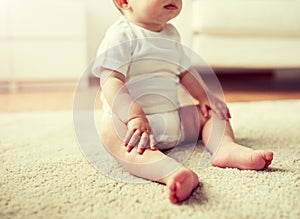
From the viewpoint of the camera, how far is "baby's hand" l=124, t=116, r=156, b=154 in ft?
1.84

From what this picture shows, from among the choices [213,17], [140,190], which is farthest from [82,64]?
[140,190]

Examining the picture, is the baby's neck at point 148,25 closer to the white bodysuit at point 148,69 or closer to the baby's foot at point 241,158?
the white bodysuit at point 148,69

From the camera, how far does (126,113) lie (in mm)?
594

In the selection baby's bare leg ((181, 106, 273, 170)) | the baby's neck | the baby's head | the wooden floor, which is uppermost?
the baby's head

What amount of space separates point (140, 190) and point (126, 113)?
0.13 meters

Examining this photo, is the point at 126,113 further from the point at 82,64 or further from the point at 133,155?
the point at 82,64

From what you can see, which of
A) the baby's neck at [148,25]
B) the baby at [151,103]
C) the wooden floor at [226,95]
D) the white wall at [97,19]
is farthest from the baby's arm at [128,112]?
the white wall at [97,19]

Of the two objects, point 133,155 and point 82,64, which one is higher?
point 133,155

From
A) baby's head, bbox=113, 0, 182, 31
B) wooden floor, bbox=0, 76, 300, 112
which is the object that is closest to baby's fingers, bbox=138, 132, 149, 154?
baby's head, bbox=113, 0, 182, 31

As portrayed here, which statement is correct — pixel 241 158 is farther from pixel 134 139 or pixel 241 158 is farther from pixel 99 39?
pixel 99 39

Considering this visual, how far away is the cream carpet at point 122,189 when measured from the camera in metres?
0.45

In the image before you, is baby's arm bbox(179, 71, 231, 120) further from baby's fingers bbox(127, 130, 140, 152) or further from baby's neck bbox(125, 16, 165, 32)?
baby's fingers bbox(127, 130, 140, 152)

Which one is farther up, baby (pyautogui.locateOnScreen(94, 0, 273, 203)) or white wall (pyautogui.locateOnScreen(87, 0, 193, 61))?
baby (pyautogui.locateOnScreen(94, 0, 273, 203))

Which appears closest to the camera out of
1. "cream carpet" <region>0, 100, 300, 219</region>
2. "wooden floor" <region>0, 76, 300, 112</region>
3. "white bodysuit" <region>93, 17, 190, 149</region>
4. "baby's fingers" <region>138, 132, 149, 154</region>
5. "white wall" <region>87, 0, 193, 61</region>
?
"cream carpet" <region>0, 100, 300, 219</region>
